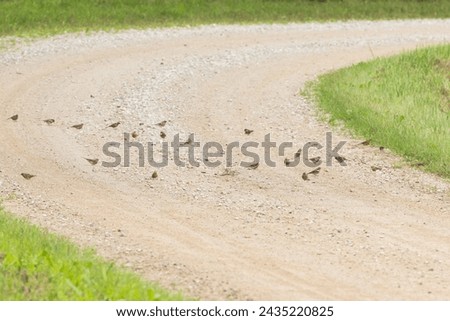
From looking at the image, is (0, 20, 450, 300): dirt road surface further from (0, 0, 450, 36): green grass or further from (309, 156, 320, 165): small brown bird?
(0, 0, 450, 36): green grass

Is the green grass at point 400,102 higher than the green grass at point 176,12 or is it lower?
lower

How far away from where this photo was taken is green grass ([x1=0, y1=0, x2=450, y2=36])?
85.3 ft

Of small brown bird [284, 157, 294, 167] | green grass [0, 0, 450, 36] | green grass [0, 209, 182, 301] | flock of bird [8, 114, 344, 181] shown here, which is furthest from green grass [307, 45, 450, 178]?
green grass [0, 0, 450, 36]

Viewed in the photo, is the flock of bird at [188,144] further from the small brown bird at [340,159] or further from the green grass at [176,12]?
the green grass at [176,12]

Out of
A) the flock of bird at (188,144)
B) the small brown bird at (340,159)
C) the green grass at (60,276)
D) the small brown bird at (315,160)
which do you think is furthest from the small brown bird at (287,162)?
the green grass at (60,276)

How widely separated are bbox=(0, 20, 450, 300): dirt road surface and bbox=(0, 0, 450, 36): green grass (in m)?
2.29

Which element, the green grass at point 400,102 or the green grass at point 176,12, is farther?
the green grass at point 176,12

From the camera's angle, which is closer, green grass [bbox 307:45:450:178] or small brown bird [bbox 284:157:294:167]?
small brown bird [bbox 284:157:294:167]

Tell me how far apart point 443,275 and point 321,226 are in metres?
2.00

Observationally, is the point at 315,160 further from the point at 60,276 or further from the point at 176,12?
the point at 176,12

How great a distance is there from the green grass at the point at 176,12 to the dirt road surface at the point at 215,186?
2.29 meters

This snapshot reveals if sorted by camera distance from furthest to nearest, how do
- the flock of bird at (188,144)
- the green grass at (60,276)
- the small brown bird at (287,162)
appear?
1. the small brown bird at (287,162)
2. the flock of bird at (188,144)
3. the green grass at (60,276)

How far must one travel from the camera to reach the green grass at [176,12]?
2600cm

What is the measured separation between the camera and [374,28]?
27750 millimetres
